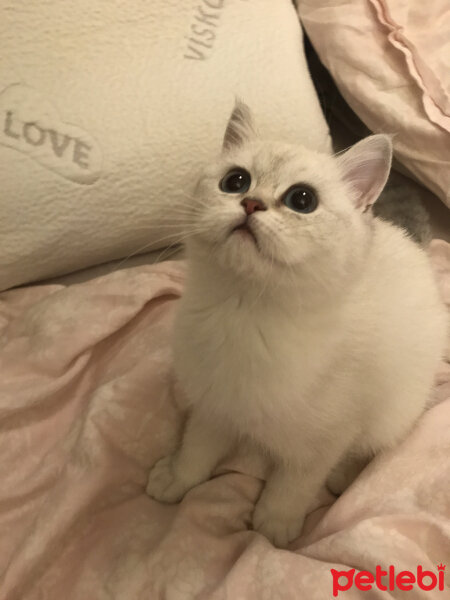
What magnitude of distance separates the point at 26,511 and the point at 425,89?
3.91 ft

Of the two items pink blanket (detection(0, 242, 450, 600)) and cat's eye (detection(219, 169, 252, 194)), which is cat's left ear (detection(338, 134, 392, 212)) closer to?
cat's eye (detection(219, 169, 252, 194))

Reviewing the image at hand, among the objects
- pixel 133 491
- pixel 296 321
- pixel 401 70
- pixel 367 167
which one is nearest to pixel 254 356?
pixel 296 321

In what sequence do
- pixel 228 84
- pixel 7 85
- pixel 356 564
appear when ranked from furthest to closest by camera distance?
pixel 228 84
pixel 7 85
pixel 356 564

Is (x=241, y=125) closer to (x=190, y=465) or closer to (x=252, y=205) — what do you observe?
(x=252, y=205)

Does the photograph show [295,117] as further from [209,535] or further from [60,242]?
[209,535]

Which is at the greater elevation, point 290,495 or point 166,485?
point 290,495

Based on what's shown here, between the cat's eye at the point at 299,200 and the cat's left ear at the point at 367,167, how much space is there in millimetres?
105

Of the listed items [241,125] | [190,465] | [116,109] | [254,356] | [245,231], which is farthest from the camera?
[116,109]

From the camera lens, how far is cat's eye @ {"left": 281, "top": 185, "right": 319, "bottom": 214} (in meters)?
0.73

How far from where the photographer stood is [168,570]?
2.94ft

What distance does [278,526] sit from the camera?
0.94 metres

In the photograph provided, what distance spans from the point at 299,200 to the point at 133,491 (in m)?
0.64

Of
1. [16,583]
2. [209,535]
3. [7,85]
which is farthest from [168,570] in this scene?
[7,85]

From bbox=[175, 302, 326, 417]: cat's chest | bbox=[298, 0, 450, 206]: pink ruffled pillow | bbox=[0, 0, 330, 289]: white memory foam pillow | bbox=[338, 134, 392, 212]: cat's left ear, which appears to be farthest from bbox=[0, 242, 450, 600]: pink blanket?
bbox=[338, 134, 392, 212]: cat's left ear
